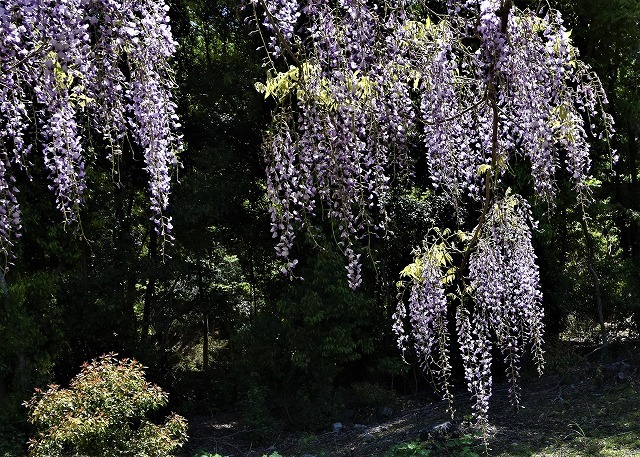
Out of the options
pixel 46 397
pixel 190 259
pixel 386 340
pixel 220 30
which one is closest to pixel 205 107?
pixel 220 30

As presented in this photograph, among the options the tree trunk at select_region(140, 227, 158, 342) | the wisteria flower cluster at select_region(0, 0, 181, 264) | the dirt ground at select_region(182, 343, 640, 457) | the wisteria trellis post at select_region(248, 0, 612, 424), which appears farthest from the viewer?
the tree trunk at select_region(140, 227, 158, 342)

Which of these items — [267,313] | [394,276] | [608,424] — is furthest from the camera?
[394,276]

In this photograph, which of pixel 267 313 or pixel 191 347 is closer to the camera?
pixel 267 313

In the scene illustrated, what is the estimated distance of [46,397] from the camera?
5180mm

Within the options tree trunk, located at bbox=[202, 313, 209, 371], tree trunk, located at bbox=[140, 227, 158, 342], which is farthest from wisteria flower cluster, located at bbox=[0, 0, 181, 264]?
tree trunk, located at bbox=[202, 313, 209, 371]

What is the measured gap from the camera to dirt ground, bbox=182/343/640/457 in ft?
19.4

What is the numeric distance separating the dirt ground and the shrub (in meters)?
1.00

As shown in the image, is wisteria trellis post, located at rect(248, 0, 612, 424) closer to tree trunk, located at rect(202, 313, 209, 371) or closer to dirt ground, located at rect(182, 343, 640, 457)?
dirt ground, located at rect(182, 343, 640, 457)

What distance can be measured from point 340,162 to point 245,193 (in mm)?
6316

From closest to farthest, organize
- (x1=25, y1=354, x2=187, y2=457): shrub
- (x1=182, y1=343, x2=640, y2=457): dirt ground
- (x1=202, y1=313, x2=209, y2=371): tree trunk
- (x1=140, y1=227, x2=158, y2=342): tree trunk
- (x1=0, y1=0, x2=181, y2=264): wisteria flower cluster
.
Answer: (x1=0, y1=0, x2=181, y2=264): wisteria flower cluster → (x1=25, y1=354, x2=187, y2=457): shrub → (x1=182, y1=343, x2=640, y2=457): dirt ground → (x1=140, y1=227, x2=158, y2=342): tree trunk → (x1=202, y1=313, x2=209, y2=371): tree trunk

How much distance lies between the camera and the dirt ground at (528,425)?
5906mm

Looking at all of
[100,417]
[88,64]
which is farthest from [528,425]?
[88,64]

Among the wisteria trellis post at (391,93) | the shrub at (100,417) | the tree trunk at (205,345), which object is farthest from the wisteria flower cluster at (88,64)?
the tree trunk at (205,345)

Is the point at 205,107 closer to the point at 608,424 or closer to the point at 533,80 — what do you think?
the point at 608,424
